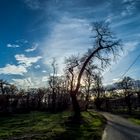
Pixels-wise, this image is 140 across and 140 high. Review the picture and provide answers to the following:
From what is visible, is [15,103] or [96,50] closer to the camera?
[96,50]

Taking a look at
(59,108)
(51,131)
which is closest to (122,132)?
(51,131)

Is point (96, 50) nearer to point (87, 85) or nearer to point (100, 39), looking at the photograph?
point (100, 39)

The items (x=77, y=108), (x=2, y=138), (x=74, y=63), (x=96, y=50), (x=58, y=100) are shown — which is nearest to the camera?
(x=2, y=138)

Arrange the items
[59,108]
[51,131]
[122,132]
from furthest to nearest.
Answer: [59,108] → [122,132] → [51,131]

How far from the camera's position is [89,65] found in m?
46.5

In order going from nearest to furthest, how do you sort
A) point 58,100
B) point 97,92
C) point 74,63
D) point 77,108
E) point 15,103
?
point 77,108 → point 74,63 → point 15,103 → point 58,100 → point 97,92

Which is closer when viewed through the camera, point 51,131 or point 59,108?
point 51,131

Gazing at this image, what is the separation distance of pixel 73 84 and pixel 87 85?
122 ft

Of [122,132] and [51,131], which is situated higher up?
[51,131]

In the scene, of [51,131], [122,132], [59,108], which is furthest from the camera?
[59,108]

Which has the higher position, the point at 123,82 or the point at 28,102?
the point at 123,82

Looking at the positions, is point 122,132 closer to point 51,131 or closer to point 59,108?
point 51,131

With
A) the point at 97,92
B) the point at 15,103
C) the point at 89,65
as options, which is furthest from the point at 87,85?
the point at 89,65

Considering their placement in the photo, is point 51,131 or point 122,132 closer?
point 51,131
